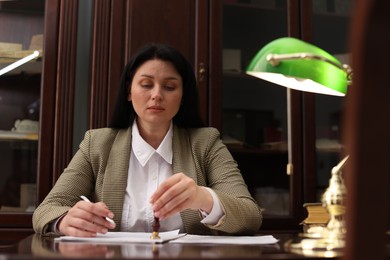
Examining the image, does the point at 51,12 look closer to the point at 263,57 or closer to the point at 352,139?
the point at 263,57

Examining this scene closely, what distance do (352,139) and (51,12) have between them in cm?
160

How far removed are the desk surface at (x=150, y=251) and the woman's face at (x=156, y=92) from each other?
2.32 ft

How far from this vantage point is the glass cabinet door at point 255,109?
1.90 meters

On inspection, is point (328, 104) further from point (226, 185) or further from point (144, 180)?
point (144, 180)

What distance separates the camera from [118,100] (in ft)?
5.32

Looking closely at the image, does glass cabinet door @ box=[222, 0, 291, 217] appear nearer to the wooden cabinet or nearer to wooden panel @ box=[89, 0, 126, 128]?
wooden panel @ box=[89, 0, 126, 128]

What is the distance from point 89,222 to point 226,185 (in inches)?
19.0

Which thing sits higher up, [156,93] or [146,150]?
[156,93]

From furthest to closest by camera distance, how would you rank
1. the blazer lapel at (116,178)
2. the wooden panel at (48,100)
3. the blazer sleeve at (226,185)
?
the wooden panel at (48,100), the blazer lapel at (116,178), the blazer sleeve at (226,185)

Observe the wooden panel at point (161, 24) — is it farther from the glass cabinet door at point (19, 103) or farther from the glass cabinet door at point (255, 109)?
the glass cabinet door at point (19, 103)

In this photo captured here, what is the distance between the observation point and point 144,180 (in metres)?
1.49

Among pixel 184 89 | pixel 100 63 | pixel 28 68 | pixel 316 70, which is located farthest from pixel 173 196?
pixel 28 68

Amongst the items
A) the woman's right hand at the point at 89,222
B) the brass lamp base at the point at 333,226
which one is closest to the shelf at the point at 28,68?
the woman's right hand at the point at 89,222

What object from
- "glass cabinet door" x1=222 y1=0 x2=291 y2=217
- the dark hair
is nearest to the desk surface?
the dark hair
